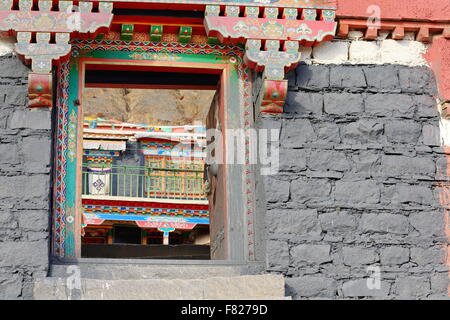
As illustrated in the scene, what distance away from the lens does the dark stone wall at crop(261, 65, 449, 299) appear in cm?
615

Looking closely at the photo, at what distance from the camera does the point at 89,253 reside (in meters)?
11.1

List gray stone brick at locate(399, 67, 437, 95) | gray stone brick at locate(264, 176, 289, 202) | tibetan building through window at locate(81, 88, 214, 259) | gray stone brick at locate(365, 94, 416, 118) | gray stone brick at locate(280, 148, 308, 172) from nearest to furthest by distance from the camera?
gray stone brick at locate(264, 176, 289, 202) < gray stone brick at locate(280, 148, 308, 172) < gray stone brick at locate(365, 94, 416, 118) < gray stone brick at locate(399, 67, 437, 95) < tibetan building through window at locate(81, 88, 214, 259)

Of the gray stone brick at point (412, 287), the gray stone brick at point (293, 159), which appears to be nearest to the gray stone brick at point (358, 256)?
the gray stone brick at point (412, 287)

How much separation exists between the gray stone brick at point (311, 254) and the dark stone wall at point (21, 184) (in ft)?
5.28

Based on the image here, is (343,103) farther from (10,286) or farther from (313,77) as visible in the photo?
(10,286)

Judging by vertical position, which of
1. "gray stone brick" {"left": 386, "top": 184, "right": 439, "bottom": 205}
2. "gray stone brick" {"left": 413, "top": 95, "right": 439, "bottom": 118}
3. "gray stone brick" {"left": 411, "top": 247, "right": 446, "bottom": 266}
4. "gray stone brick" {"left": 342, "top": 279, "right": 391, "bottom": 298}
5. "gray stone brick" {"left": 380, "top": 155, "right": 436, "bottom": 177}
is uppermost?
"gray stone brick" {"left": 413, "top": 95, "right": 439, "bottom": 118}

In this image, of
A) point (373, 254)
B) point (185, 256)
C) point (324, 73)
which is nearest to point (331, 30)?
point (324, 73)

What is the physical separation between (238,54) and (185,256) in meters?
4.95

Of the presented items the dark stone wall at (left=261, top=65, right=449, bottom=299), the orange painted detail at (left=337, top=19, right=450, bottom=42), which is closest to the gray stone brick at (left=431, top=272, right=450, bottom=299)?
the dark stone wall at (left=261, top=65, right=449, bottom=299)

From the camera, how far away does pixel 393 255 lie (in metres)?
6.24

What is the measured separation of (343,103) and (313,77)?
0.93ft

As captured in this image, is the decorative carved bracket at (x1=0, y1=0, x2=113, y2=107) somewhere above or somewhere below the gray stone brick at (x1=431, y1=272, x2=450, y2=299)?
above

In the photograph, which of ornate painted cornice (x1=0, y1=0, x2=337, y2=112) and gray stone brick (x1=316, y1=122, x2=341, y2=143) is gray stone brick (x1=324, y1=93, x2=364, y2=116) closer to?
gray stone brick (x1=316, y1=122, x2=341, y2=143)

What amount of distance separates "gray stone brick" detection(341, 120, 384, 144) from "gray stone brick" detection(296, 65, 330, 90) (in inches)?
14.0
